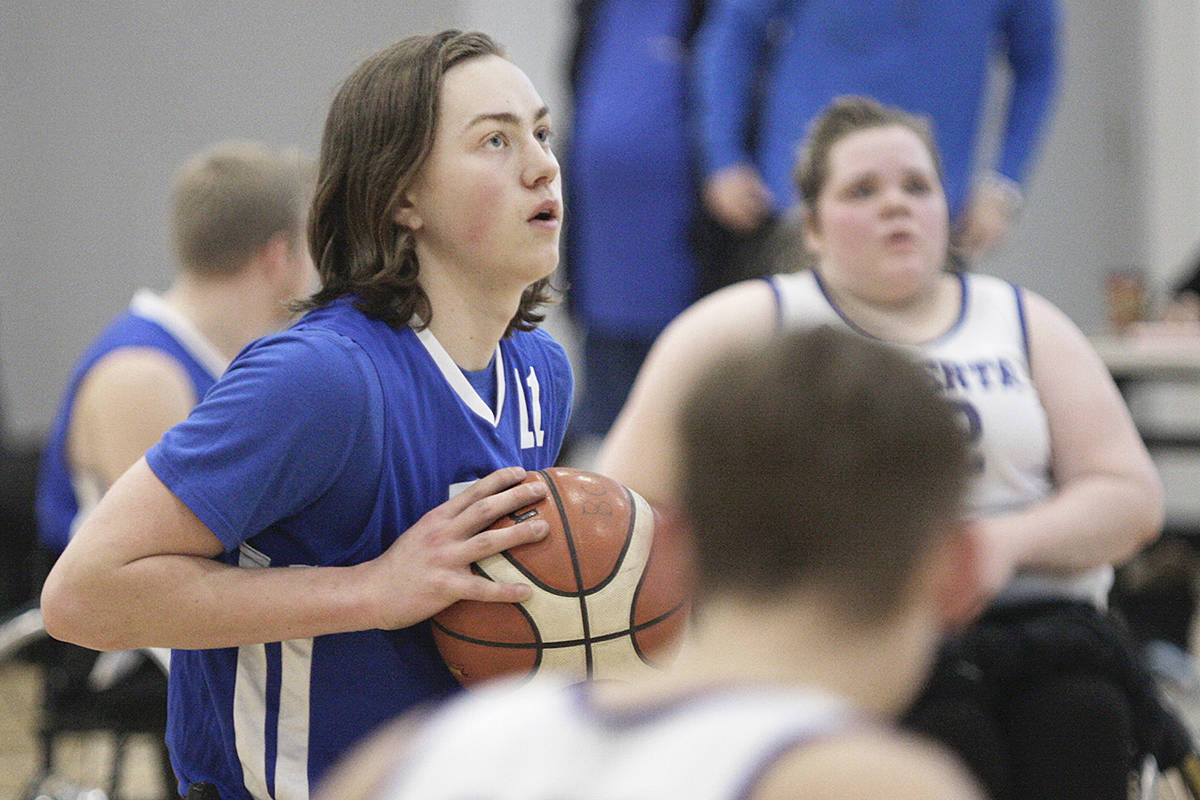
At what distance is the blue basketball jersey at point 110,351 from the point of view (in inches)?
123

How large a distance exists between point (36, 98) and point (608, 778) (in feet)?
23.5

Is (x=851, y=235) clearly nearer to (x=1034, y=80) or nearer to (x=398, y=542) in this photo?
(x=398, y=542)

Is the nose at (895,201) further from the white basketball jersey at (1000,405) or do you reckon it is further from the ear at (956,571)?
the ear at (956,571)

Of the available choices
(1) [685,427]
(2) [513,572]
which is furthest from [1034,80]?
(1) [685,427]

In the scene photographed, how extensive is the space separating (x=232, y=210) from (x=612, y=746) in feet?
7.83

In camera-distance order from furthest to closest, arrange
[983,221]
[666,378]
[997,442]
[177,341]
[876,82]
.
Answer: [876,82] < [983,221] < [177,341] < [666,378] < [997,442]

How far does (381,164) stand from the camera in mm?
1921

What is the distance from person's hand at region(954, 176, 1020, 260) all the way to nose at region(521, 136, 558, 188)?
2198mm

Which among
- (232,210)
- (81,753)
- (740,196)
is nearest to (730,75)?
(740,196)

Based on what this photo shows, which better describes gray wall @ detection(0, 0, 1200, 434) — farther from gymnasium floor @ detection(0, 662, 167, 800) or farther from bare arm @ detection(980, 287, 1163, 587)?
bare arm @ detection(980, 287, 1163, 587)

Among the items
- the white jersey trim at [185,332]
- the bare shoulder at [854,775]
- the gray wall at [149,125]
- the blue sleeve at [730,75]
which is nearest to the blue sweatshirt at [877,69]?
the blue sleeve at [730,75]

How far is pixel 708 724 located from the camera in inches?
40.1

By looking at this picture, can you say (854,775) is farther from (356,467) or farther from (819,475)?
(356,467)

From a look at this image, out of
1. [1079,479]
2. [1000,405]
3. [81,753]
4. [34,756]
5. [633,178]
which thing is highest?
[633,178]
